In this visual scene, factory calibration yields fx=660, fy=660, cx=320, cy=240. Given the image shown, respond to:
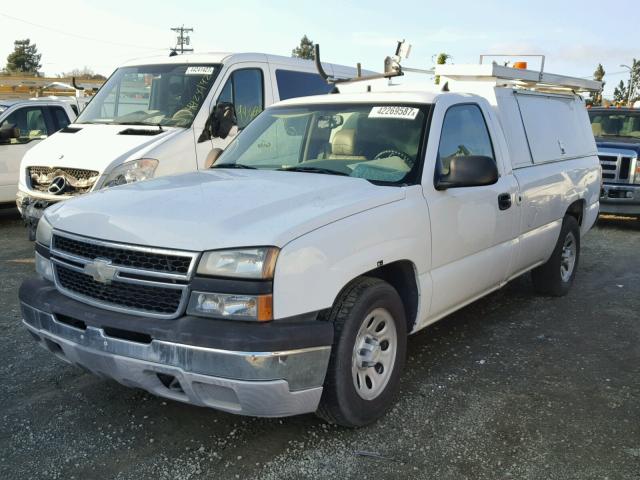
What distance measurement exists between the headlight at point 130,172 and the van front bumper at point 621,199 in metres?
7.05

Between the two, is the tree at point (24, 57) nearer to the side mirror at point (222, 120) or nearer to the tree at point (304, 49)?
the tree at point (304, 49)

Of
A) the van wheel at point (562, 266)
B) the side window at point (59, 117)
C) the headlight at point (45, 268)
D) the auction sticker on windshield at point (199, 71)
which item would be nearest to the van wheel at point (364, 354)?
the headlight at point (45, 268)

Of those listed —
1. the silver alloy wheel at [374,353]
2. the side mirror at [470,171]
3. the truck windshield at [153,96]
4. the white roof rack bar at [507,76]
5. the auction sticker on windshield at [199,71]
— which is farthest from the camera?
the auction sticker on windshield at [199,71]

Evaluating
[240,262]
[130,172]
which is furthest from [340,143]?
[130,172]

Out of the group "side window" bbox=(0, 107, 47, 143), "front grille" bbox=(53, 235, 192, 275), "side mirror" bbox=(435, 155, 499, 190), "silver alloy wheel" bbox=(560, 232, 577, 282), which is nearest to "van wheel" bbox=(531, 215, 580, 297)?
"silver alloy wheel" bbox=(560, 232, 577, 282)

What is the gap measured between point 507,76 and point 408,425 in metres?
3.13

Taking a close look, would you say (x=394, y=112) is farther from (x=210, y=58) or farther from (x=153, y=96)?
(x=153, y=96)

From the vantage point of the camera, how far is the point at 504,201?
4.61 metres

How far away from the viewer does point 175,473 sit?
308cm

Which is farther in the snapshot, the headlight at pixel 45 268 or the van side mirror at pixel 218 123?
the van side mirror at pixel 218 123

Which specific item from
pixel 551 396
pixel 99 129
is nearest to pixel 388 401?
pixel 551 396

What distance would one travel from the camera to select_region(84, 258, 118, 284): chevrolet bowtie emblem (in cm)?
309

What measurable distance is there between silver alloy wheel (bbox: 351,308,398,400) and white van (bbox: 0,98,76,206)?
7478 mm

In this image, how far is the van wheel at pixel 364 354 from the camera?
3.16 meters
